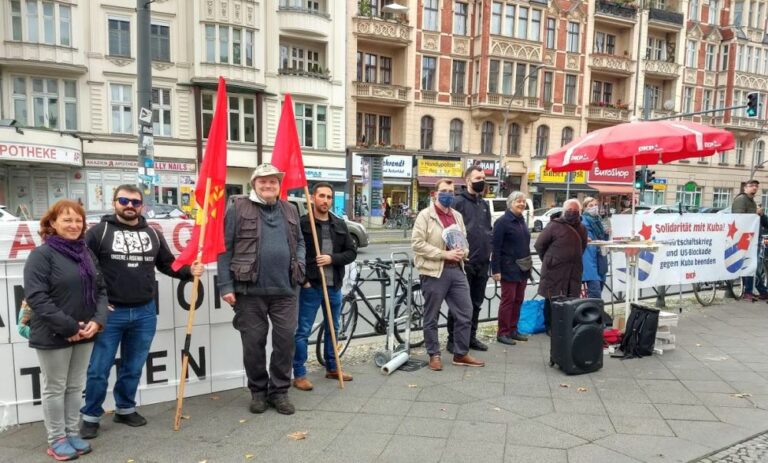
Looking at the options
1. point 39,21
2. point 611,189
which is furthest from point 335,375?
point 611,189

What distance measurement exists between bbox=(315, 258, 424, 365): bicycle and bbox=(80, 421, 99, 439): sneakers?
2.25m

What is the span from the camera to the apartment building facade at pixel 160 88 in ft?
73.2

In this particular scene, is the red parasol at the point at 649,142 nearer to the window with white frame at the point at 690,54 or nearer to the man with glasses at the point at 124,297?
the man with glasses at the point at 124,297

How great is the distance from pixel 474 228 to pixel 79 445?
13.1ft

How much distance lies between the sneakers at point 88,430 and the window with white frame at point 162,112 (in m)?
23.7

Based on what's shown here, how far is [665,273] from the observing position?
7.84m

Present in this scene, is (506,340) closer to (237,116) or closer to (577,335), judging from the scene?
(577,335)

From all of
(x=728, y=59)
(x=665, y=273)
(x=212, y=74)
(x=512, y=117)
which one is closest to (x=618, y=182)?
(x=512, y=117)

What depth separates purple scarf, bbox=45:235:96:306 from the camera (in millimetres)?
3153

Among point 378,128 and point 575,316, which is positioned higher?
point 378,128

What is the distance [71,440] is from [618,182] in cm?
4203

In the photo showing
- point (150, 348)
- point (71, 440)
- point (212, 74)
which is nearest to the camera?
point (71, 440)

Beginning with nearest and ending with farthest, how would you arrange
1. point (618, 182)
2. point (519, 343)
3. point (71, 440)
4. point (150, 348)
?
point (71, 440)
point (150, 348)
point (519, 343)
point (618, 182)

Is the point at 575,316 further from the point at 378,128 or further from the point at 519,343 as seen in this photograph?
the point at 378,128
